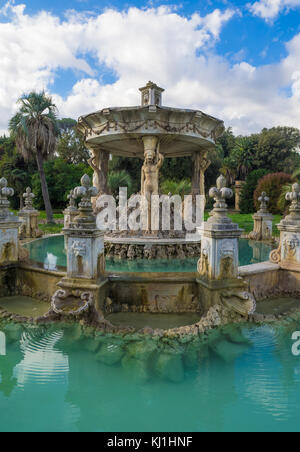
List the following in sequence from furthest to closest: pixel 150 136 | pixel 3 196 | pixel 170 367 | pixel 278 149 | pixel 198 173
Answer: pixel 278 149 → pixel 198 173 → pixel 150 136 → pixel 3 196 → pixel 170 367

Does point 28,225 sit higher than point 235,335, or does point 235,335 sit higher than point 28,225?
point 28,225

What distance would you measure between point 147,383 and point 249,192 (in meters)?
27.1

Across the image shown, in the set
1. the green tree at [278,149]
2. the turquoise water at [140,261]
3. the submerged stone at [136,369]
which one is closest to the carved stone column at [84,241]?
the turquoise water at [140,261]

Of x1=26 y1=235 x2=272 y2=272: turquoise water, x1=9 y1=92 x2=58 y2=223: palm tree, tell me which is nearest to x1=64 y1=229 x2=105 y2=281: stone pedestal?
x1=26 y1=235 x2=272 y2=272: turquoise water

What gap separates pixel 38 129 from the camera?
21.8 meters

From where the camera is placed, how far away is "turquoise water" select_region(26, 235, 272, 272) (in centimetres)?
677

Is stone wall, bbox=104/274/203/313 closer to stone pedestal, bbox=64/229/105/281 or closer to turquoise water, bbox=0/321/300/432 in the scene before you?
stone pedestal, bbox=64/229/105/281

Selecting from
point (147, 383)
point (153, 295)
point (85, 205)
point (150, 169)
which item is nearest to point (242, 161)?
point (150, 169)

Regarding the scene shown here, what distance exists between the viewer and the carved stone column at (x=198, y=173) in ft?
34.1

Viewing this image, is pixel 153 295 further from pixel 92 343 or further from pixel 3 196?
pixel 3 196

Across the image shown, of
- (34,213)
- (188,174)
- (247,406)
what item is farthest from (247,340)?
(188,174)

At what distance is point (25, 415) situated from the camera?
8.61ft

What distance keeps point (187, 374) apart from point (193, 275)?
217cm

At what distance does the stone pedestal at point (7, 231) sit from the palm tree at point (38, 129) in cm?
1594
